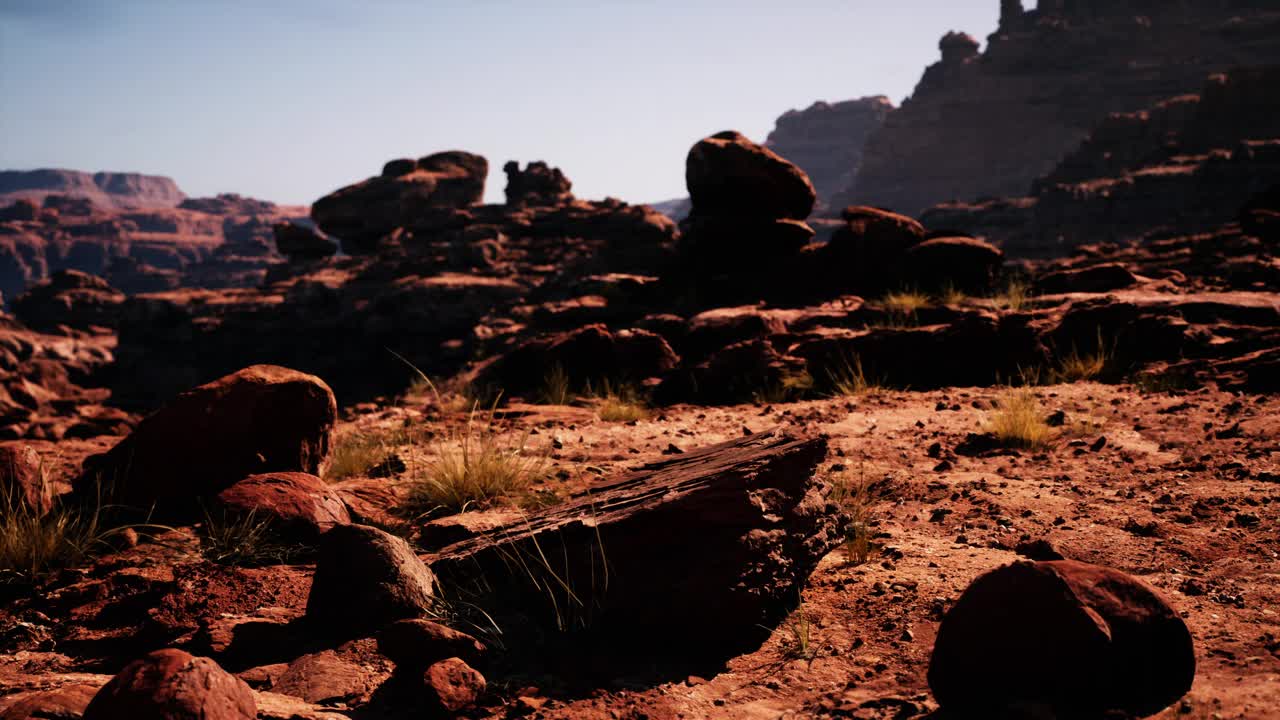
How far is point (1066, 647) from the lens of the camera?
206cm

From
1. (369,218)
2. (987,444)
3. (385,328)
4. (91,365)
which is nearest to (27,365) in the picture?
(91,365)

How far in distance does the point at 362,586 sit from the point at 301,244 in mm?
58659

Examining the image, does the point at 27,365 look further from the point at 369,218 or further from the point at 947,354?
the point at 947,354

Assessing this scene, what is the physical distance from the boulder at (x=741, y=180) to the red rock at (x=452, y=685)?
11.4 m

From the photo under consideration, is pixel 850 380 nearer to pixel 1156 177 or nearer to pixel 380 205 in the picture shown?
pixel 380 205

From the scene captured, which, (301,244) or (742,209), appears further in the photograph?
(301,244)

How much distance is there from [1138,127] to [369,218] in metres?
79.7

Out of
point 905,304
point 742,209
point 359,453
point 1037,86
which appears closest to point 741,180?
point 742,209

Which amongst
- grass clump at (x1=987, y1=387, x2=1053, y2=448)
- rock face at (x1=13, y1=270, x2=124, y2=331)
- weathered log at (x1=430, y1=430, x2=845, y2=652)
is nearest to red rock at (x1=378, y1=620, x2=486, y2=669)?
weathered log at (x1=430, y1=430, x2=845, y2=652)

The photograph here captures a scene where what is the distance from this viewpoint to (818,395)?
8.13 metres

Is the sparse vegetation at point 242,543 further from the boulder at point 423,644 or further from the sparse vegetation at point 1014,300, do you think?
the sparse vegetation at point 1014,300

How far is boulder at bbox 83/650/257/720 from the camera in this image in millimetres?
1911

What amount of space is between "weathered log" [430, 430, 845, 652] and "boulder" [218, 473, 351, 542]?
0.88m

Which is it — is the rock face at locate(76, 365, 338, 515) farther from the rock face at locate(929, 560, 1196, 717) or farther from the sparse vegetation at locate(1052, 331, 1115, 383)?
the sparse vegetation at locate(1052, 331, 1115, 383)
